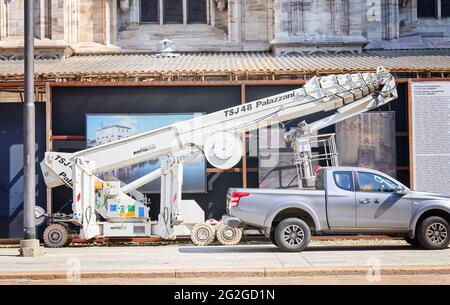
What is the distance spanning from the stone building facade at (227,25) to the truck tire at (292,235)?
11.3 metres

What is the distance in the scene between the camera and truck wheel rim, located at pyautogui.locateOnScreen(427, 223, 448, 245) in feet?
52.1

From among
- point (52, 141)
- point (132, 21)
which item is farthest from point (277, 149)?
point (132, 21)

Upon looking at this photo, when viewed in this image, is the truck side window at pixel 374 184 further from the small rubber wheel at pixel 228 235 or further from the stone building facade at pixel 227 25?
the stone building facade at pixel 227 25

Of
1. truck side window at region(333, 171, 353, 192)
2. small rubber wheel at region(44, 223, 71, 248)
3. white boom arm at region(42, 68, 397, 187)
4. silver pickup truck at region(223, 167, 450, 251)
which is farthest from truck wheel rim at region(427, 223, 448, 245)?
small rubber wheel at region(44, 223, 71, 248)

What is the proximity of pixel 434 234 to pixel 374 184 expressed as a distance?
64.5 inches

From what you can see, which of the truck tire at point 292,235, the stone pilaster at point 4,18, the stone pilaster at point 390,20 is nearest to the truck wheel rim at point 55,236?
the truck tire at point 292,235

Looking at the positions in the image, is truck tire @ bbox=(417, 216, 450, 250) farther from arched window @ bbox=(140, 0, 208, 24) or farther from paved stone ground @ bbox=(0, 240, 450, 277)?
A: arched window @ bbox=(140, 0, 208, 24)

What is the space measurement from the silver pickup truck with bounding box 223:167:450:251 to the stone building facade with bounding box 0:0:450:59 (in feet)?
35.0

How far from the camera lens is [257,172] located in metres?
20.5

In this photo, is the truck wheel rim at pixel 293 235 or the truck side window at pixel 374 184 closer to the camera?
the truck wheel rim at pixel 293 235

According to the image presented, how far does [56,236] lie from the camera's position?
726 inches

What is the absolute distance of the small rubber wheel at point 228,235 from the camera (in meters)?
18.2

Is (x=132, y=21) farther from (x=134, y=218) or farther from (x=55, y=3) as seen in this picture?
(x=134, y=218)

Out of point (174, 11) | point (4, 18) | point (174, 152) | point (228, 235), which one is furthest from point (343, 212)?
point (4, 18)
